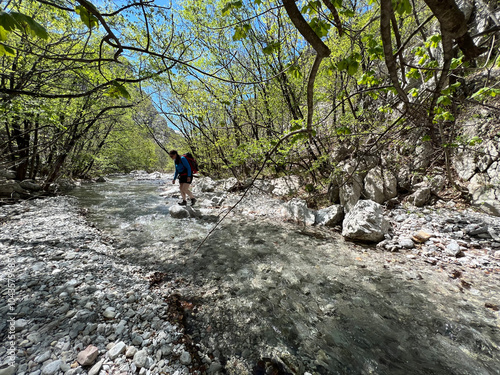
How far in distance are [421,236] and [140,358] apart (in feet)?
19.7

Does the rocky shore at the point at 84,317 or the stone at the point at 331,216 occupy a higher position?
the stone at the point at 331,216

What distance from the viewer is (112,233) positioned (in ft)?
17.2

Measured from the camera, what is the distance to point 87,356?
6.19 feet

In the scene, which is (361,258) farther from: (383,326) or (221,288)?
(221,288)

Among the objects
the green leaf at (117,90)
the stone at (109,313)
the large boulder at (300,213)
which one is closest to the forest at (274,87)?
the green leaf at (117,90)

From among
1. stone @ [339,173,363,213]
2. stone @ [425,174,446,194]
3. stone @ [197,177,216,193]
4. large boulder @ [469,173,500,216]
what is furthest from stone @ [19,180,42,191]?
large boulder @ [469,173,500,216]

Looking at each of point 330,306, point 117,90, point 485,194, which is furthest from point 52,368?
point 485,194

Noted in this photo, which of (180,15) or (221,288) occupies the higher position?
(180,15)

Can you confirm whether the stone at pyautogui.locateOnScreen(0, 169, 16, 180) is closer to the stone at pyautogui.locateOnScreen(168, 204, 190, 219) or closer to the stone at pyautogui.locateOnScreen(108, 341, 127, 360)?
the stone at pyautogui.locateOnScreen(168, 204, 190, 219)

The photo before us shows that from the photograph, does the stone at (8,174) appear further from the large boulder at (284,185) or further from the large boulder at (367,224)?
the large boulder at (367,224)

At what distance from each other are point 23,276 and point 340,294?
5161 millimetres

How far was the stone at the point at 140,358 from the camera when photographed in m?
1.93

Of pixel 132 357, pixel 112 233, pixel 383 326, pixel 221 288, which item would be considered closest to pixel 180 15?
pixel 112 233

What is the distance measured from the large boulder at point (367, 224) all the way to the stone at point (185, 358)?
15.4ft
